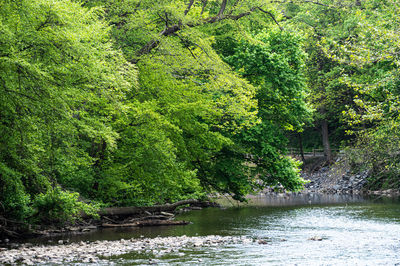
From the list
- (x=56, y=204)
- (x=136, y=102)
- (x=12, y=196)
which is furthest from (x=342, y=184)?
(x=12, y=196)

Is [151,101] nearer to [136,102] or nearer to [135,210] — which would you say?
[136,102]

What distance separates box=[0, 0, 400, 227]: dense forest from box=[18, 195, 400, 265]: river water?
2.00m

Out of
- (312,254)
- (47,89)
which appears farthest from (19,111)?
(312,254)

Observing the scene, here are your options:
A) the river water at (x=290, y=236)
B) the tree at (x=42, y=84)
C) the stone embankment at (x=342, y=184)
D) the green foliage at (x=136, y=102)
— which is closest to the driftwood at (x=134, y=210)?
the green foliage at (x=136, y=102)

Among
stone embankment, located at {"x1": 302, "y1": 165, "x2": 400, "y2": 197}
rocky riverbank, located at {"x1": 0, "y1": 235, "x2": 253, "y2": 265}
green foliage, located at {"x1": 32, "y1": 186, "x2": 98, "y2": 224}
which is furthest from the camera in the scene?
stone embankment, located at {"x1": 302, "y1": 165, "x2": 400, "y2": 197}

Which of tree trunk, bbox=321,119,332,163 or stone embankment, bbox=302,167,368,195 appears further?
tree trunk, bbox=321,119,332,163

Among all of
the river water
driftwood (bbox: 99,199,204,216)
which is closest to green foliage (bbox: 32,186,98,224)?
the river water

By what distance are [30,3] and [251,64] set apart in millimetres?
16623

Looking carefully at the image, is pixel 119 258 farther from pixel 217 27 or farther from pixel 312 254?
pixel 217 27

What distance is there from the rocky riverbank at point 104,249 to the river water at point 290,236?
1.29 feet

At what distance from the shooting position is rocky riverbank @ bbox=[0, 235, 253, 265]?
13.2 metres

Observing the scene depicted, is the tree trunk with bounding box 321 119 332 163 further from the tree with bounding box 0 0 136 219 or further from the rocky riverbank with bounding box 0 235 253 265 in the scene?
the tree with bounding box 0 0 136 219

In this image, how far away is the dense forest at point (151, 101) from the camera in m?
14.0

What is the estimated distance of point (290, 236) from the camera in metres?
18.3
